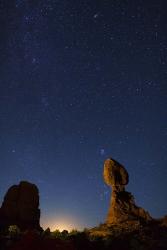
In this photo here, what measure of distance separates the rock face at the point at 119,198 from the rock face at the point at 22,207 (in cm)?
924

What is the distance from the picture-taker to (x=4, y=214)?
45.0 metres

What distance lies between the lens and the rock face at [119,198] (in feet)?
136

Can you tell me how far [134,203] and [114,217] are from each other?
3.10 meters

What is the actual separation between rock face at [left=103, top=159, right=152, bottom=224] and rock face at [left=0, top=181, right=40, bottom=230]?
30.3 feet

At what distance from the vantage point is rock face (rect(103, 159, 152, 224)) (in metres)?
41.5

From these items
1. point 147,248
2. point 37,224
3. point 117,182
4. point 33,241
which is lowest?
point 33,241

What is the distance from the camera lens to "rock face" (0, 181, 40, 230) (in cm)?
4472

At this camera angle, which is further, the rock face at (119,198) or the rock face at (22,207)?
the rock face at (22,207)

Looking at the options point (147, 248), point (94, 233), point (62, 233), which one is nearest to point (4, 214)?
point (62, 233)

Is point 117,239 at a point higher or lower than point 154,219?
lower

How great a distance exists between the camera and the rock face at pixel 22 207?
4472 cm

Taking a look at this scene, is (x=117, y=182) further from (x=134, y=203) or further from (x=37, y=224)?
(x=37, y=224)

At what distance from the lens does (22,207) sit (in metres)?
45.8

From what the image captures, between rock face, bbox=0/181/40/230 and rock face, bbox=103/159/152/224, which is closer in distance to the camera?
rock face, bbox=103/159/152/224
